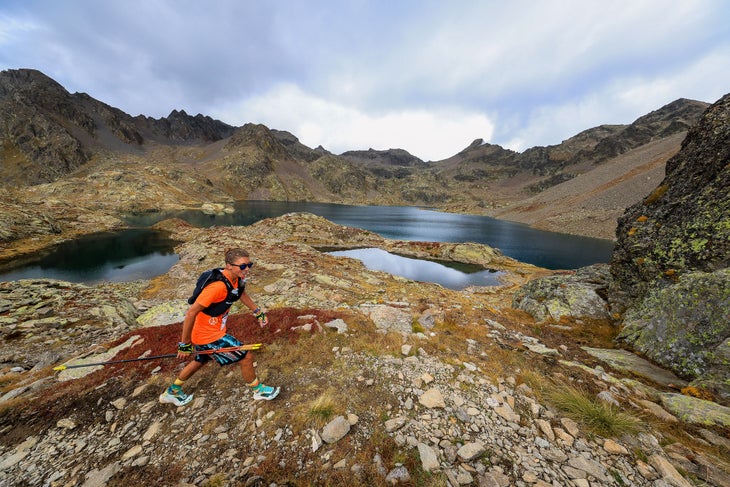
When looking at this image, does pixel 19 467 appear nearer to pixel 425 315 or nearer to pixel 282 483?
pixel 282 483

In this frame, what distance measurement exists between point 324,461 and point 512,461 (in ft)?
11.1

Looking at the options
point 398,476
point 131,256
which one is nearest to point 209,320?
point 398,476

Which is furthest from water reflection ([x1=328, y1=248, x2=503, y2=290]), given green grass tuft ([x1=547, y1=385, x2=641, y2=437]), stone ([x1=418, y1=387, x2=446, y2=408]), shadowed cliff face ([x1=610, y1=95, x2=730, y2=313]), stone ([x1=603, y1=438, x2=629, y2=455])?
stone ([x1=603, y1=438, x2=629, y2=455])

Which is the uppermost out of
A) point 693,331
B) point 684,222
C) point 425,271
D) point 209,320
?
point 684,222

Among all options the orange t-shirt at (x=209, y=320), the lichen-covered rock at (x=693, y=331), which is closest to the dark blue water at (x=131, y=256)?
the orange t-shirt at (x=209, y=320)

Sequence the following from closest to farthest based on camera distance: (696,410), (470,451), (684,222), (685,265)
→ (470,451), (696,410), (685,265), (684,222)

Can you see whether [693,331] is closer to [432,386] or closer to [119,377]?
[432,386]

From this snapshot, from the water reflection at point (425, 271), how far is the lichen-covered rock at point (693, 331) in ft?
84.8

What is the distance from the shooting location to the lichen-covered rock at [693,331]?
23.2 feet

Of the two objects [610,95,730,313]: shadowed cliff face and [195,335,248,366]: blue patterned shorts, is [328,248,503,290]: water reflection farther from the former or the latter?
[195,335,248,366]: blue patterned shorts

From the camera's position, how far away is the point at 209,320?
5.85 metres

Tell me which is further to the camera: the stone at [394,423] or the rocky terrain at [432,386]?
the stone at [394,423]

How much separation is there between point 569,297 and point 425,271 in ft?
92.1

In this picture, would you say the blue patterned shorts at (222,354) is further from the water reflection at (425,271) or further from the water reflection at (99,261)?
the water reflection at (99,261)
